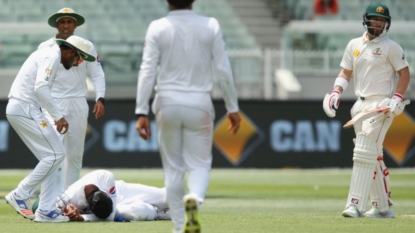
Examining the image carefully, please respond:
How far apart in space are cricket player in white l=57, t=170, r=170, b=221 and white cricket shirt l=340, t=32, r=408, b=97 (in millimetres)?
2282

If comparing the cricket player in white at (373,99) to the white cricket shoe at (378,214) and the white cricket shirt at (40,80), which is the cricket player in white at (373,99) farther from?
the white cricket shirt at (40,80)

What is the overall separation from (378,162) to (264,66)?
1180 cm

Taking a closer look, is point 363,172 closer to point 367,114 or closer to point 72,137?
point 367,114

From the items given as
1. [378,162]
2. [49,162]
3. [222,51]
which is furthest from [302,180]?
[222,51]

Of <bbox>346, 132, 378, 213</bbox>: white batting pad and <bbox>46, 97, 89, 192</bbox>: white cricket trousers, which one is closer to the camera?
<bbox>346, 132, 378, 213</bbox>: white batting pad

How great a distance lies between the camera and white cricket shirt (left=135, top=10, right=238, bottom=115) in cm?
753

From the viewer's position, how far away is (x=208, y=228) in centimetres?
874

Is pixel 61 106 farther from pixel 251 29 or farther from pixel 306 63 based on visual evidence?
pixel 251 29

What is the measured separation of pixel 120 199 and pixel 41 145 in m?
0.90

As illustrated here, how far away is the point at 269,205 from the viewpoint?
504 inches

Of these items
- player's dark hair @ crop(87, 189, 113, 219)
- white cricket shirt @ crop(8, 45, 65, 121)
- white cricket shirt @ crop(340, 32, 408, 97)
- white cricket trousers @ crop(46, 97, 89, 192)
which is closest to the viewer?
white cricket shirt @ crop(8, 45, 65, 121)

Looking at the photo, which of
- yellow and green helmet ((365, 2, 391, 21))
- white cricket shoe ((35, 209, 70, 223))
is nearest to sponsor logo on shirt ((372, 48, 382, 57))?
yellow and green helmet ((365, 2, 391, 21))

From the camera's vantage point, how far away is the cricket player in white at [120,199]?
9.40 meters

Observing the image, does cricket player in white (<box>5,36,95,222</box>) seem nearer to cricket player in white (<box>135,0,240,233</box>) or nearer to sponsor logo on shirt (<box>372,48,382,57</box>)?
cricket player in white (<box>135,0,240,233</box>)
